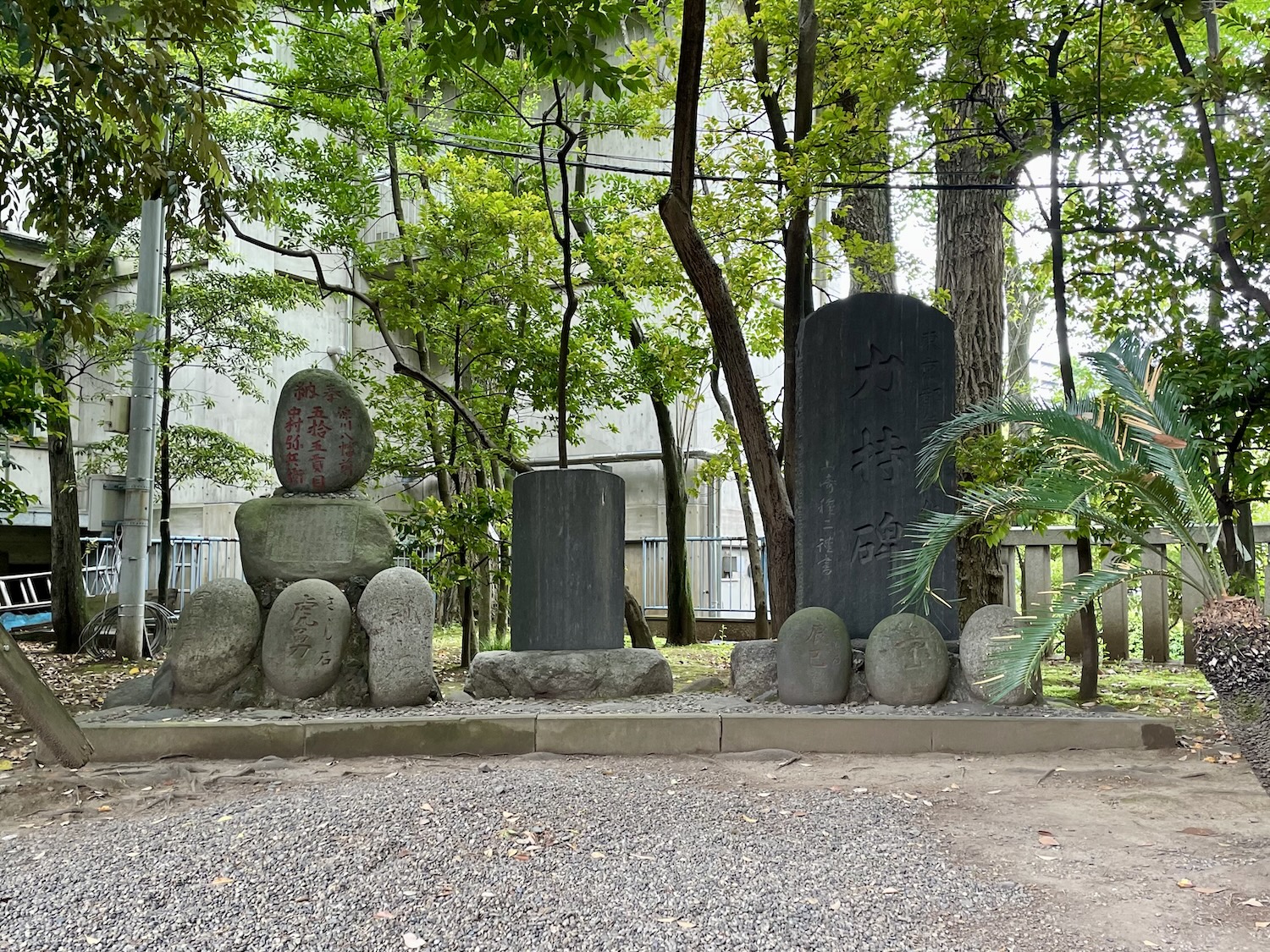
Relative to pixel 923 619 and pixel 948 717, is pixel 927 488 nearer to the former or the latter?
pixel 923 619

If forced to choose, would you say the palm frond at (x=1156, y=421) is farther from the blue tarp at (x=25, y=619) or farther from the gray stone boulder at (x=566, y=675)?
the blue tarp at (x=25, y=619)

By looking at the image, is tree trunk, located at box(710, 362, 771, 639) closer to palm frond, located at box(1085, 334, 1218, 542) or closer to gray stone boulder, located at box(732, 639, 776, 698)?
gray stone boulder, located at box(732, 639, 776, 698)

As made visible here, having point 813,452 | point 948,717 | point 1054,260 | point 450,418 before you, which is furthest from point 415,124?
point 948,717

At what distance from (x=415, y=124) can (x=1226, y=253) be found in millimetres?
7308

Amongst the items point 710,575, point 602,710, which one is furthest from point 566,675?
point 710,575

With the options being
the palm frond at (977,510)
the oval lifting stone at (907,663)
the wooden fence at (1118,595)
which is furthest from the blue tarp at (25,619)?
the wooden fence at (1118,595)

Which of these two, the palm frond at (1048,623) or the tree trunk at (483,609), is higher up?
the palm frond at (1048,623)

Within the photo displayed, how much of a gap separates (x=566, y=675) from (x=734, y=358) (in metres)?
2.84

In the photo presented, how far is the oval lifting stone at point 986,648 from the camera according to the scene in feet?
20.1

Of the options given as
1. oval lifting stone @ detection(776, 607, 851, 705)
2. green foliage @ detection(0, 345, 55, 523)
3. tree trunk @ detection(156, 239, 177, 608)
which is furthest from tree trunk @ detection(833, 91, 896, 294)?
tree trunk @ detection(156, 239, 177, 608)

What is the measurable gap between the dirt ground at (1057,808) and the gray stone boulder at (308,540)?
1501 mm

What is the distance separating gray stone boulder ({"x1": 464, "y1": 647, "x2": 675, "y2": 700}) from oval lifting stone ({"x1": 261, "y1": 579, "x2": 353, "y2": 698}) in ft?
3.52

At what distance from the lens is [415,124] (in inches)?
386

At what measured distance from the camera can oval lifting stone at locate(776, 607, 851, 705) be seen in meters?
6.39
